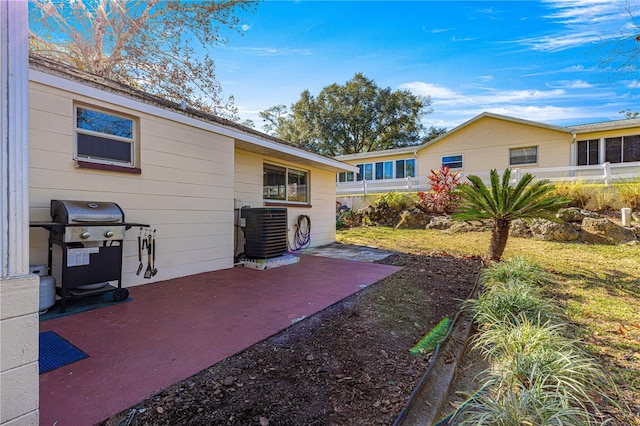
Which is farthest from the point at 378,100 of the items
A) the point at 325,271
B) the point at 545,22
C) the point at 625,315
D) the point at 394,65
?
the point at 625,315

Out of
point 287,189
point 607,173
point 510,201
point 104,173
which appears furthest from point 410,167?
point 104,173

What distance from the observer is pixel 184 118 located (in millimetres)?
4883

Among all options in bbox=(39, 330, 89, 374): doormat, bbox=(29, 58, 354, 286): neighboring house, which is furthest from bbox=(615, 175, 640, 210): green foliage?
bbox=(39, 330, 89, 374): doormat

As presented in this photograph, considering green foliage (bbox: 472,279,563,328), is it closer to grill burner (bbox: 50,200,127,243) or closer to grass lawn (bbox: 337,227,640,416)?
grass lawn (bbox: 337,227,640,416)

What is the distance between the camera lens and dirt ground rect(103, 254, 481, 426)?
1673mm

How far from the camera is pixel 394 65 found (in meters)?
12.3

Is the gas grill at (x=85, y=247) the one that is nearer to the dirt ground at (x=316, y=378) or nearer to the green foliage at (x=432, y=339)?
the dirt ground at (x=316, y=378)

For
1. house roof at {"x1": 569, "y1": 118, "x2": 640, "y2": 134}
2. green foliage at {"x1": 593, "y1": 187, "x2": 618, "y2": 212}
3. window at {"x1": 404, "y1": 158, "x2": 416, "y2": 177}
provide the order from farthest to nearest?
window at {"x1": 404, "y1": 158, "x2": 416, "y2": 177} → house roof at {"x1": 569, "y1": 118, "x2": 640, "y2": 134} → green foliage at {"x1": 593, "y1": 187, "x2": 618, "y2": 212}

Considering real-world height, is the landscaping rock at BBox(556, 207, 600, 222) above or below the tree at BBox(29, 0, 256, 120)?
below

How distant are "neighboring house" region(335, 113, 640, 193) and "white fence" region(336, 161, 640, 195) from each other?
31 centimetres

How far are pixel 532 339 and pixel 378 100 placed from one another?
2347cm

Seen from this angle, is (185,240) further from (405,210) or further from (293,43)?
(405,210)

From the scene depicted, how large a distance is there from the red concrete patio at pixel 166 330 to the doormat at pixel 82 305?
0.13 m

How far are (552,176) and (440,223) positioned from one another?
6450mm
